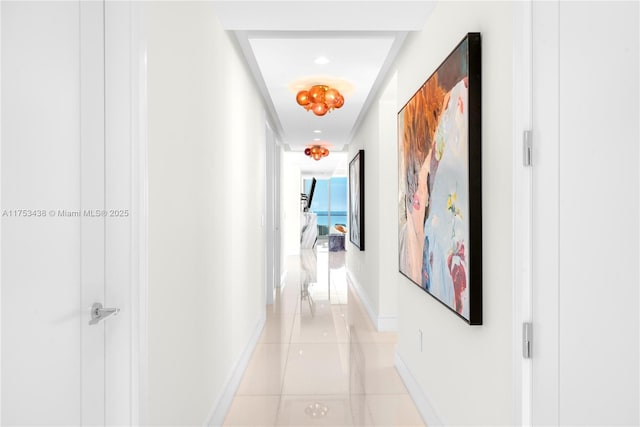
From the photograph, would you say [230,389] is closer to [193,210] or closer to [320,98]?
[193,210]

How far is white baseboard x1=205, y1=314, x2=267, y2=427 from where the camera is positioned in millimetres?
2317

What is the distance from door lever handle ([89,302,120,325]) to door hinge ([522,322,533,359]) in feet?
4.32

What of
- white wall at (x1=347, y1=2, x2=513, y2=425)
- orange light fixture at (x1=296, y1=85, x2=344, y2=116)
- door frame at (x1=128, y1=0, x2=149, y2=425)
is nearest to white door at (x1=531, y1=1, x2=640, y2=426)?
white wall at (x1=347, y1=2, x2=513, y2=425)

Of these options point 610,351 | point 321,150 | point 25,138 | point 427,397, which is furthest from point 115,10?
point 321,150

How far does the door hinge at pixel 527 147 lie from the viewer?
4.24ft

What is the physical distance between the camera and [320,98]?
380 centimetres

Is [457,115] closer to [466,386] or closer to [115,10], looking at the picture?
[466,386]

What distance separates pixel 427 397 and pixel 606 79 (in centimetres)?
204

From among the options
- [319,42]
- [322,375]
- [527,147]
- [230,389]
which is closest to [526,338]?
[527,147]

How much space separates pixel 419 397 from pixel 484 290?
1.24 metres

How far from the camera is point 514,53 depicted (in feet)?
4.46

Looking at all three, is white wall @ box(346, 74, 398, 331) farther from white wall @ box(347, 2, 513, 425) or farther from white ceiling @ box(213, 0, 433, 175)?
white wall @ box(347, 2, 513, 425)

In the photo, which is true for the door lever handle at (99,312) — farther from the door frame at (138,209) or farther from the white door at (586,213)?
the white door at (586,213)

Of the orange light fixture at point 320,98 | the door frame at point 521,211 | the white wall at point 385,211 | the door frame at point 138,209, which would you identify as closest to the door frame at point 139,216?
the door frame at point 138,209
